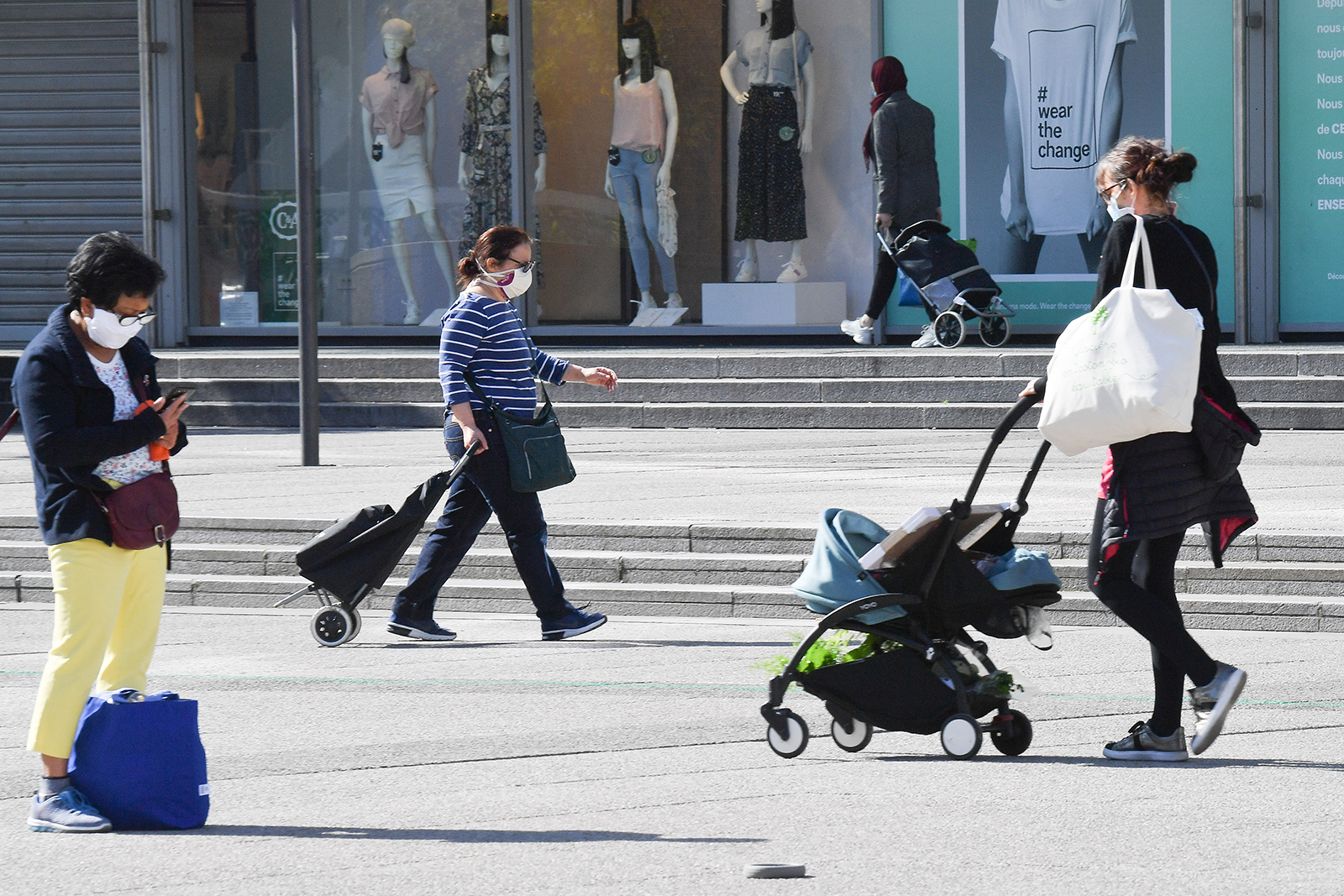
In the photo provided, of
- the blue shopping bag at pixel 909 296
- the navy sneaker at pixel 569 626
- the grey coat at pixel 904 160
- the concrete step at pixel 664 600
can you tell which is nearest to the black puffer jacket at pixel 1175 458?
the concrete step at pixel 664 600

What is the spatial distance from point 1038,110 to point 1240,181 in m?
1.99

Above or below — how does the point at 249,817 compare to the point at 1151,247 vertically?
below

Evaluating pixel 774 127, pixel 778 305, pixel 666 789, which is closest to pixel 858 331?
pixel 778 305

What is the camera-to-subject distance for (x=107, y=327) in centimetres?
485

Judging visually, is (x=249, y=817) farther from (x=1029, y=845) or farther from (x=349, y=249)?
(x=349, y=249)

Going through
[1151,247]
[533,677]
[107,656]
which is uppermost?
[1151,247]

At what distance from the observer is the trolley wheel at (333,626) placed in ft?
25.8

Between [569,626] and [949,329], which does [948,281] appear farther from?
[569,626]

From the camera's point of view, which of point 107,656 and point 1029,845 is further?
point 107,656

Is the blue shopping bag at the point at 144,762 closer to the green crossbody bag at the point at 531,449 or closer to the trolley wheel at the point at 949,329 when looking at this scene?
the green crossbody bag at the point at 531,449

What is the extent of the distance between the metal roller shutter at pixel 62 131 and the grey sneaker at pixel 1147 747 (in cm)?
1526

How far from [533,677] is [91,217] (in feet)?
44.0

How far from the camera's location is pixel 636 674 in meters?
7.06

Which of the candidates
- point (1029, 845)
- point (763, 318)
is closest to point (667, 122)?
point (763, 318)
